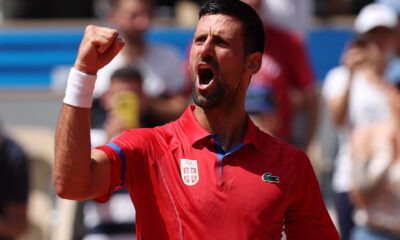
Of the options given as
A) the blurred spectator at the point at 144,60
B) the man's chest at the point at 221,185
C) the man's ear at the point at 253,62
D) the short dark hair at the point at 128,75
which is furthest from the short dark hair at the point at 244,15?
the blurred spectator at the point at 144,60

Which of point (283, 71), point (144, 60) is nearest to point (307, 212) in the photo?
point (283, 71)

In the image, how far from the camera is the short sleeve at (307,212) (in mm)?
2980

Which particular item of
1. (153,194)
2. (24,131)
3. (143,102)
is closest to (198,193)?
(153,194)

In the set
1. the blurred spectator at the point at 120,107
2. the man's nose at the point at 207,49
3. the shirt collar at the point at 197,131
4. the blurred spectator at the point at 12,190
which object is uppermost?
the man's nose at the point at 207,49

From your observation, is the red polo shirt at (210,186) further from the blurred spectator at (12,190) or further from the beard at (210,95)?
the blurred spectator at (12,190)

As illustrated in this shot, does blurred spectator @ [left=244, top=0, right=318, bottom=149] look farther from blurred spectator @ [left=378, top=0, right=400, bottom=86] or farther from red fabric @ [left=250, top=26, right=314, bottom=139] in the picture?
blurred spectator @ [left=378, top=0, right=400, bottom=86]

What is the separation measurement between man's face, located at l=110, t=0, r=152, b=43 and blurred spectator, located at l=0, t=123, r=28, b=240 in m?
1.23

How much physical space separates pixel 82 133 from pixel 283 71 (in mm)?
3231

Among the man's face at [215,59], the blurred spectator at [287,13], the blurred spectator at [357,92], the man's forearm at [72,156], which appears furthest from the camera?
the blurred spectator at [287,13]

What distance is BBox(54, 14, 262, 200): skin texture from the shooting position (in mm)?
2576

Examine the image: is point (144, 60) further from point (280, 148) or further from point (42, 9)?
point (280, 148)

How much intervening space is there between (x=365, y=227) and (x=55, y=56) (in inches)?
143

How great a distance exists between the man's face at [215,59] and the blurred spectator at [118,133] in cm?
227

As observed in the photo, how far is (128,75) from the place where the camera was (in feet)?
17.4
